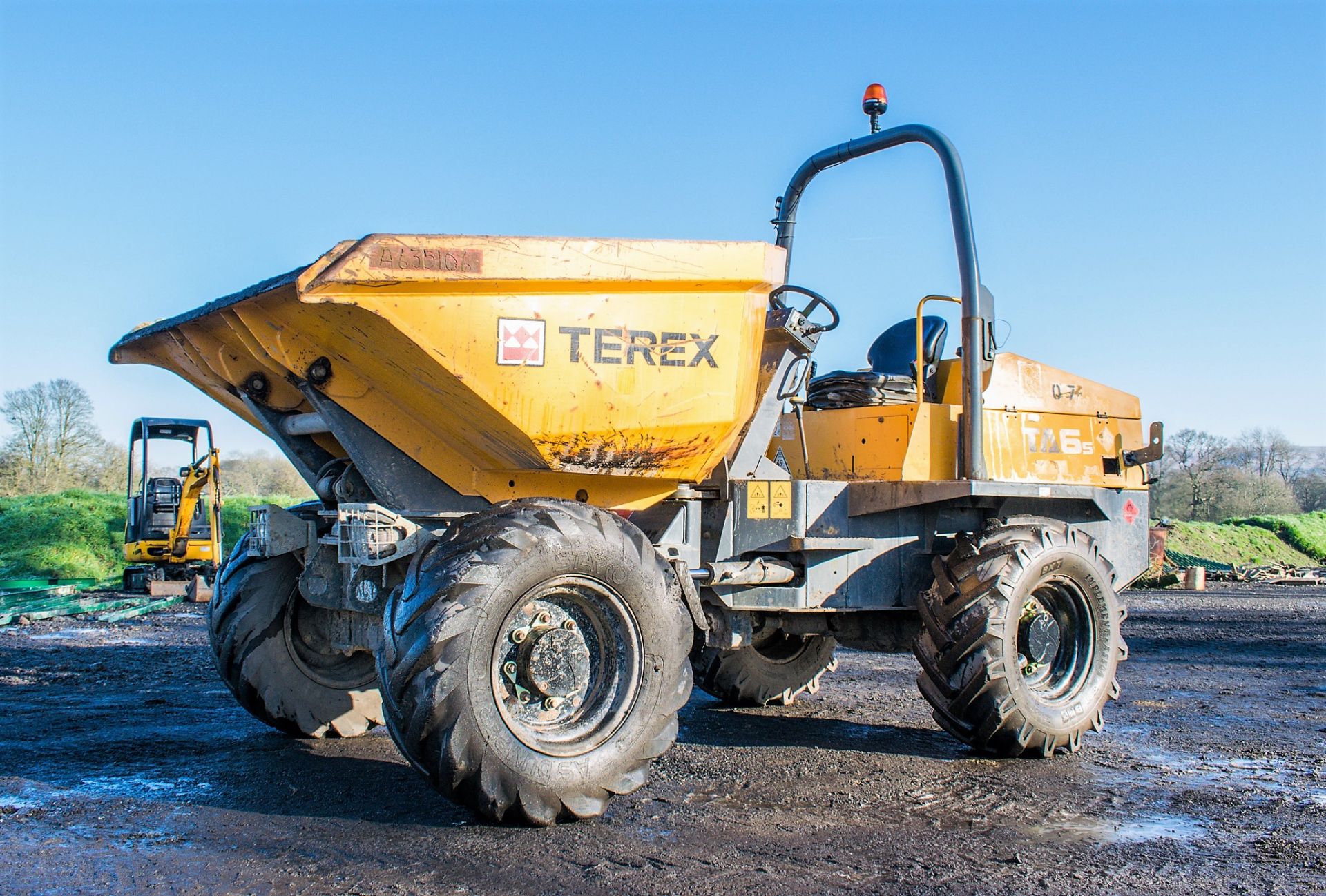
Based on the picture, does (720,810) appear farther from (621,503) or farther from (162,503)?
(162,503)

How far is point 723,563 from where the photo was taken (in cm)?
560

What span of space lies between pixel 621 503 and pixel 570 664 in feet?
3.58

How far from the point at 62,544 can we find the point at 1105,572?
20479 millimetres

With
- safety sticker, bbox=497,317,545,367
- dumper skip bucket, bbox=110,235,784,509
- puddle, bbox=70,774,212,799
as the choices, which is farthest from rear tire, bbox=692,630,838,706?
puddle, bbox=70,774,212,799

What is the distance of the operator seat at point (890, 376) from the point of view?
6.60 metres

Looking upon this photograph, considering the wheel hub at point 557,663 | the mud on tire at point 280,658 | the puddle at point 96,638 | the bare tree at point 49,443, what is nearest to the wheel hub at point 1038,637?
the wheel hub at point 557,663

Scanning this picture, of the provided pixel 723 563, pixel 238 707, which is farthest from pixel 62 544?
pixel 723 563

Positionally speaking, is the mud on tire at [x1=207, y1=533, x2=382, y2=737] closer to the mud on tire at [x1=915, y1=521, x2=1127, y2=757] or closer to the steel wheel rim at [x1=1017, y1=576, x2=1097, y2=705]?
the mud on tire at [x1=915, y1=521, x2=1127, y2=757]

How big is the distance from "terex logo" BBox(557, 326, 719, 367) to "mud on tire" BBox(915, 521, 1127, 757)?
72.9 inches

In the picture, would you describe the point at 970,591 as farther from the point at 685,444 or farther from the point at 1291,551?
the point at 1291,551

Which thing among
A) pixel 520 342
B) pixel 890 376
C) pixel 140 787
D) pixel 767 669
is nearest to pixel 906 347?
pixel 890 376

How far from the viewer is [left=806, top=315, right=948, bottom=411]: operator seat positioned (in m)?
6.60

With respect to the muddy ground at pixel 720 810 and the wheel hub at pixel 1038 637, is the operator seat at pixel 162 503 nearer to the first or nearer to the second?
the muddy ground at pixel 720 810

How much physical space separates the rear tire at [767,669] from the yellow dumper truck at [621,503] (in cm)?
3
